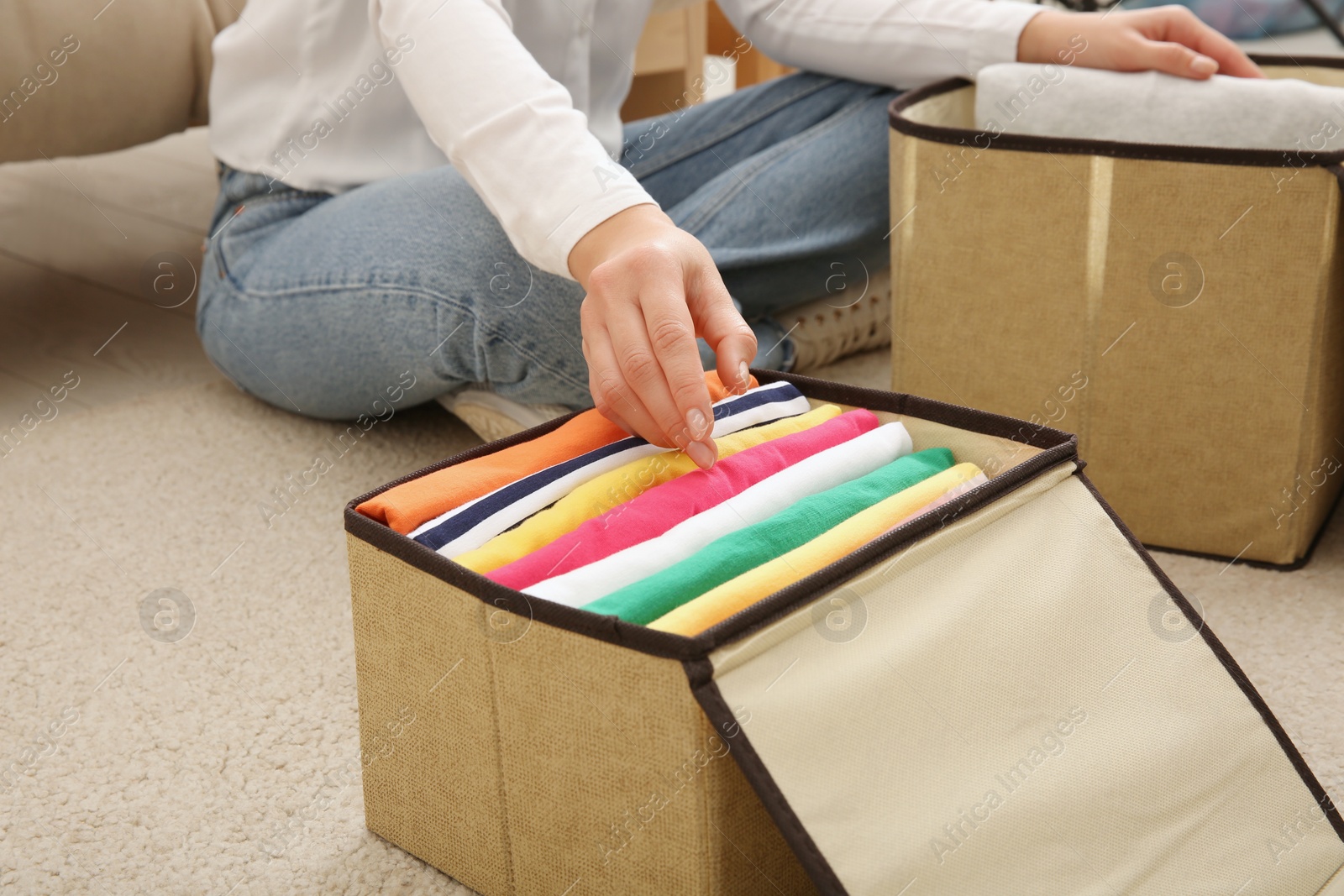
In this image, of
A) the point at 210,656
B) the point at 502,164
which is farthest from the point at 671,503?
the point at 210,656

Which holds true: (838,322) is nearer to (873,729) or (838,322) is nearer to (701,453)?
(701,453)

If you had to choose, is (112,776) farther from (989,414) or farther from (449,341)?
(989,414)

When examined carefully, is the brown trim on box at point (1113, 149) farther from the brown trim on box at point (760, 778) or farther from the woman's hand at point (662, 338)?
the brown trim on box at point (760, 778)

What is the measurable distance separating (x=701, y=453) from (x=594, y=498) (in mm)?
62

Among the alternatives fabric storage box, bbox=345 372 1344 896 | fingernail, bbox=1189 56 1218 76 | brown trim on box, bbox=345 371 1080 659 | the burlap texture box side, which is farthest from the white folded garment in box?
the burlap texture box side

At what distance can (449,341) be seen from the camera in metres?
1.05

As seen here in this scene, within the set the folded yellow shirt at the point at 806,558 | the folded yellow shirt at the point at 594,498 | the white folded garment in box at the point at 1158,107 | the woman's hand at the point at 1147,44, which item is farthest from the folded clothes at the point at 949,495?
the woman's hand at the point at 1147,44

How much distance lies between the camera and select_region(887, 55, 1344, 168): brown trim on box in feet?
2.78

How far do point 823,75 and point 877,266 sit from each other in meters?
0.22

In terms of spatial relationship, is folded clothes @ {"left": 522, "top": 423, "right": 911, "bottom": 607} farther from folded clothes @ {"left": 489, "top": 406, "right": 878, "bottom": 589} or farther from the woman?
the woman

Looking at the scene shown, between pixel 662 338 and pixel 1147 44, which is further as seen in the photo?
pixel 1147 44

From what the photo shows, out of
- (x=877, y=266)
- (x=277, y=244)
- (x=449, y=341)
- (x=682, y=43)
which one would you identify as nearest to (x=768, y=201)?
(x=877, y=266)

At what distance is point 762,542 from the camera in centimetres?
59

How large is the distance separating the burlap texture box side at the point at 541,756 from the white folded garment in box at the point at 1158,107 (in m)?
0.61
